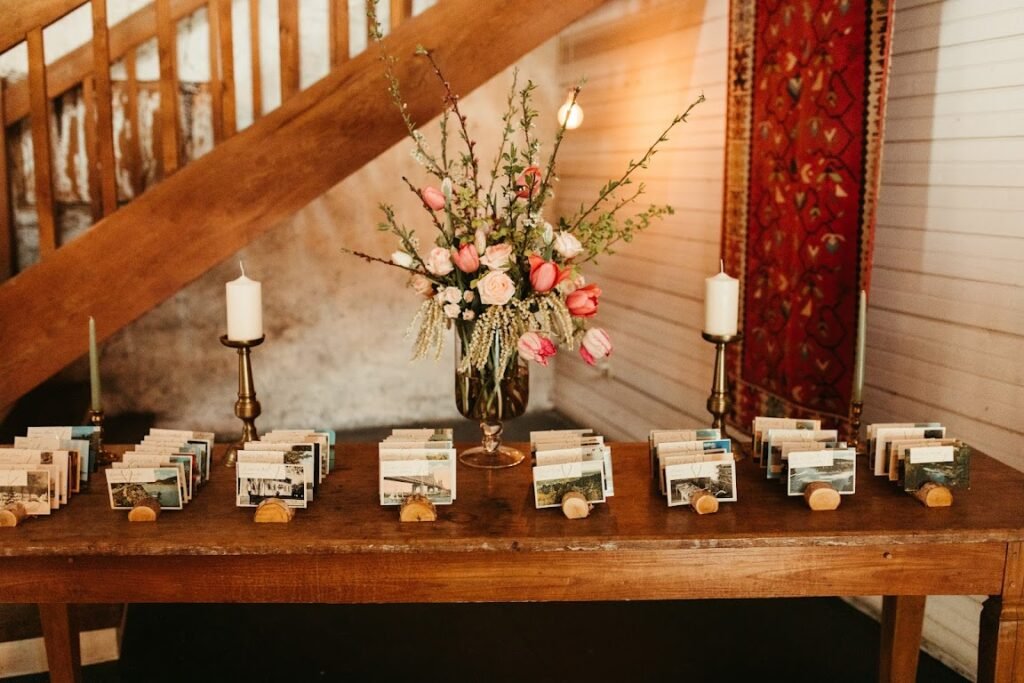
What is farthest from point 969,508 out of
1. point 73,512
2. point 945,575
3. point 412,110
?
point 412,110

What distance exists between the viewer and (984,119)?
2.39 meters

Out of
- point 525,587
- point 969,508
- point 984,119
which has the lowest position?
point 525,587

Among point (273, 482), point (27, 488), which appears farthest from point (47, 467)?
point (273, 482)

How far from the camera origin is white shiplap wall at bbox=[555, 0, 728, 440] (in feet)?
12.4

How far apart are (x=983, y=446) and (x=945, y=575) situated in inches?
40.4

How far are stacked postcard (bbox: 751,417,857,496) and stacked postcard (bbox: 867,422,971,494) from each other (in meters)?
0.08

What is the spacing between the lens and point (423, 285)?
1.86m

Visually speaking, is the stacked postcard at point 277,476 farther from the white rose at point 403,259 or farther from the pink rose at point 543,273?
the pink rose at point 543,273

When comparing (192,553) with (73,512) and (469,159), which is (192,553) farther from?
(469,159)

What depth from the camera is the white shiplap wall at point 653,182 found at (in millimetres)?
3793

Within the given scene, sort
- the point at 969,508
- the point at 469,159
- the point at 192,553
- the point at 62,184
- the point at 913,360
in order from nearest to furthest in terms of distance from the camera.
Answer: the point at 192,553 → the point at 969,508 → the point at 469,159 → the point at 913,360 → the point at 62,184

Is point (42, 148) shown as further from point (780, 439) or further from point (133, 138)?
point (780, 439)

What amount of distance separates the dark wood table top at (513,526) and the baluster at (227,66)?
54.7 inches

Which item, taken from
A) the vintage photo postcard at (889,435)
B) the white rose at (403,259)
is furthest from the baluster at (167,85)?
the vintage photo postcard at (889,435)
